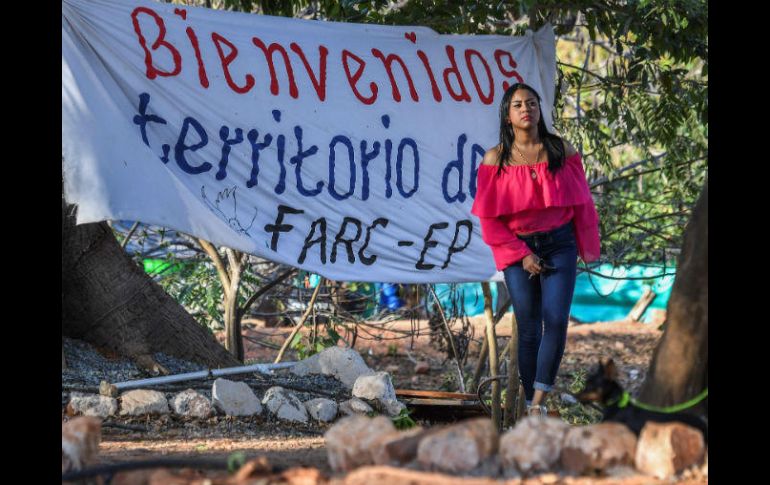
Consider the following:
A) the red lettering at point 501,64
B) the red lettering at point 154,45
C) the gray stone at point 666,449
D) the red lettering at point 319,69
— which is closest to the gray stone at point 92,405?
the red lettering at point 154,45

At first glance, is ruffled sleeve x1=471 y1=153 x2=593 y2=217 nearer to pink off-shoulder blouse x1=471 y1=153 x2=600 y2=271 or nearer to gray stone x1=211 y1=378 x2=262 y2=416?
pink off-shoulder blouse x1=471 y1=153 x2=600 y2=271

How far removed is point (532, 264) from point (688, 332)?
1.24 meters

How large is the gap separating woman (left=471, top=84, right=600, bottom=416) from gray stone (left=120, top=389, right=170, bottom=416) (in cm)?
202

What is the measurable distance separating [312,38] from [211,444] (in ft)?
7.65

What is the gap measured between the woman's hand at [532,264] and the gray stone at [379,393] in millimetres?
1935

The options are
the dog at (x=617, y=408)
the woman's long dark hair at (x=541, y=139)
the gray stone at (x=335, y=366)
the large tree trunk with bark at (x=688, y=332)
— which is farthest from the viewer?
the gray stone at (x=335, y=366)

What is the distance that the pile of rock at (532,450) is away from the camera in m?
3.52

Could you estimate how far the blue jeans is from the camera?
5.15 metres

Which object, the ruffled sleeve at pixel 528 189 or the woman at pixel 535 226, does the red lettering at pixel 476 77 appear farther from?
the ruffled sleeve at pixel 528 189

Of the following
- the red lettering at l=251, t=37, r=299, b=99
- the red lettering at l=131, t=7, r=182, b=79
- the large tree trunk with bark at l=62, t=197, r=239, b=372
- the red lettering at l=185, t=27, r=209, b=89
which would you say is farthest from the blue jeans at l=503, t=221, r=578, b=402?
the large tree trunk with bark at l=62, t=197, r=239, b=372

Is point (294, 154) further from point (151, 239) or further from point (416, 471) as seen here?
point (151, 239)

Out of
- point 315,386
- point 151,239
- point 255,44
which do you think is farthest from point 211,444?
point 151,239

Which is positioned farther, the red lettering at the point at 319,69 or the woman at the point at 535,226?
the red lettering at the point at 319,69

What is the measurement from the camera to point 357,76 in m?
6.38
